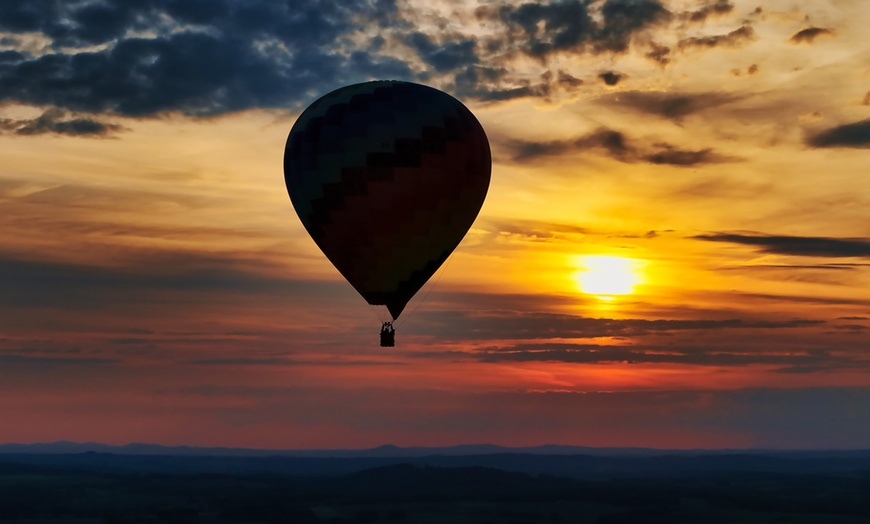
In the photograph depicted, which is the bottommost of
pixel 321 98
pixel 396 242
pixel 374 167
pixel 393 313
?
pixel 393 313

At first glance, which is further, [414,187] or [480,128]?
[480,128]

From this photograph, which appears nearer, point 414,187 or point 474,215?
point 414,187

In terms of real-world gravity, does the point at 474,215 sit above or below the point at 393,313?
above

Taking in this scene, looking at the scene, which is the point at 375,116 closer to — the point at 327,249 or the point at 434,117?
the point at 434,117

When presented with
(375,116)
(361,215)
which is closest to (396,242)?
(361,215)

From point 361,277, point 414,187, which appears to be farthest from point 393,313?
point 414,187

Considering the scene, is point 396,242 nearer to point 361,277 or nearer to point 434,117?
point 361,277
